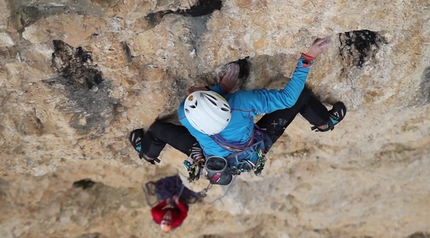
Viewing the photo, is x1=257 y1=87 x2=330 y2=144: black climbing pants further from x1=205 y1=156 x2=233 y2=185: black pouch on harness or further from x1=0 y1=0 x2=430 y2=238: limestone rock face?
x1=205 y1=156 x2=233 y2=185: black pouch on harness

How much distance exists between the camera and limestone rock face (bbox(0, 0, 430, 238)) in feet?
8.10

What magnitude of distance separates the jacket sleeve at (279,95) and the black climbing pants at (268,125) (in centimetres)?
42

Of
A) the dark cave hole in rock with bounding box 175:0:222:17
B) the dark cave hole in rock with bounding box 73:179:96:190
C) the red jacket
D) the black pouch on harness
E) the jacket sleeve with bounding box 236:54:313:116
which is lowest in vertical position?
the red jacket

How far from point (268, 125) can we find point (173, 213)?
2.49 meters

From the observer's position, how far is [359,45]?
119 inches

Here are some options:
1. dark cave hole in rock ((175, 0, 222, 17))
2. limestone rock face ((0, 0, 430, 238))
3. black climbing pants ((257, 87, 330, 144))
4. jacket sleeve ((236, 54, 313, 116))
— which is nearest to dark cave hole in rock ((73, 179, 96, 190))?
limestone rock face ((0, 0, 430, 238))

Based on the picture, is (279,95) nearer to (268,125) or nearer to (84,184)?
(268,125)

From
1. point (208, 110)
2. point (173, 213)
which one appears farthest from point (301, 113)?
point (173, 213)

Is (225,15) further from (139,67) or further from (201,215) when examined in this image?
(201,215)

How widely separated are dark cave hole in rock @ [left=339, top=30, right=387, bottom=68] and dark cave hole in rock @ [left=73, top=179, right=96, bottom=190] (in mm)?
3821

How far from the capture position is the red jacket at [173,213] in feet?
17.7

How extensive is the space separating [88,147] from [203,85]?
1341mm

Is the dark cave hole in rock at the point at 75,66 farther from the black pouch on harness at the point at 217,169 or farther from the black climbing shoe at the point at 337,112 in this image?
the black climbing shoe at the point at 337,112

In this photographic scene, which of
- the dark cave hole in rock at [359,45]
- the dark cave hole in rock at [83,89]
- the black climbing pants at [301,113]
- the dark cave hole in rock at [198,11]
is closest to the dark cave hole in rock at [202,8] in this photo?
the dark cave hole in rock at [198,11]
